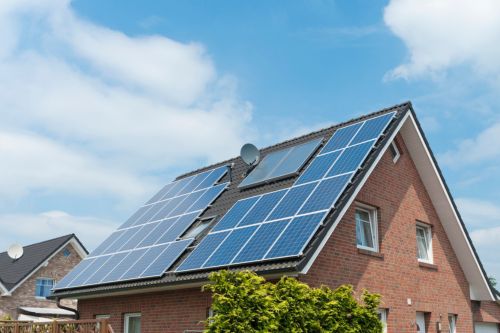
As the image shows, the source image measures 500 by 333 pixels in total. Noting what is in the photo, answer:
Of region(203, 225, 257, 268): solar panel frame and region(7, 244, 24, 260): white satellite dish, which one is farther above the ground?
region(7, 244, 24, 260): white satellite dish

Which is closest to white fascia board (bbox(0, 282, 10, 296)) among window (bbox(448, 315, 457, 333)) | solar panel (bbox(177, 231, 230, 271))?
solar panel (bbox(177, 231, 230, 271))

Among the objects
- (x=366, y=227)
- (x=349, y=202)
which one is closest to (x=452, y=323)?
(x=366, y=227)

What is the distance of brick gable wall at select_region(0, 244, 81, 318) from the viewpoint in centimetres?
3597

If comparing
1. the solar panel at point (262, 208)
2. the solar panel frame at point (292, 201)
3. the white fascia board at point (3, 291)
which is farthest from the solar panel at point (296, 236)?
the white fascia board at point (3, 291)

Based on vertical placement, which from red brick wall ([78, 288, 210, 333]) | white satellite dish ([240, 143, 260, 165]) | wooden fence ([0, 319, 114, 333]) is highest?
white satellite dish ([240, 143, 260, 165])

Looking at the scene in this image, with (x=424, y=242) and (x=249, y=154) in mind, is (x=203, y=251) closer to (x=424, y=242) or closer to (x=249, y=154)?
(x=249, y=154)

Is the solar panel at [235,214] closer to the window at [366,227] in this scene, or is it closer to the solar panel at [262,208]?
the solar panel at [262,208]

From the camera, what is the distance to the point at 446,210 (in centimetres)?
1927

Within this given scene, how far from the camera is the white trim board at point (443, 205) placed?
18.0 metres

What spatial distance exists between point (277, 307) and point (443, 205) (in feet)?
34.9

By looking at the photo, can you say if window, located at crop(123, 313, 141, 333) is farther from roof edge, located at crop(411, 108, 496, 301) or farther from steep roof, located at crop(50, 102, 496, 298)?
roof edge, located at crop(411, 108, 496, 301)

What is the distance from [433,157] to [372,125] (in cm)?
297

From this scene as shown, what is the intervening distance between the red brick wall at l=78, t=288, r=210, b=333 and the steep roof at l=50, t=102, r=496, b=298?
51cm

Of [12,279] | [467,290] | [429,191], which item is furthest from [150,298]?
[12,279]
